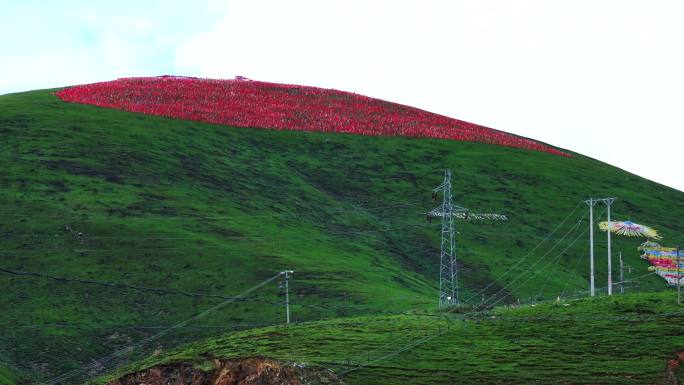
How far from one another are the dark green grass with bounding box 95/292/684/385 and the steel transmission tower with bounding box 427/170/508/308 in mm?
6478

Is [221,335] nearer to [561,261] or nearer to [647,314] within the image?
[647,314]

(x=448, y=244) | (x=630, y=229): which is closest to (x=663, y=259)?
(x=630, y=229)

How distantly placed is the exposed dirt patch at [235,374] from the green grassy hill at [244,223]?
1237 cm

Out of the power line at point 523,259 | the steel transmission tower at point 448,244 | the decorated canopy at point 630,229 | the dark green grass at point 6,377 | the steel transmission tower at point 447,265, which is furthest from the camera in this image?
the decorated canopy at point 630,229

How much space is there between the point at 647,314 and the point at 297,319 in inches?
1187

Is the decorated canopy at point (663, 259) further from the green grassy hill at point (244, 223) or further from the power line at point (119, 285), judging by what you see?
the power line at point (119, 285)

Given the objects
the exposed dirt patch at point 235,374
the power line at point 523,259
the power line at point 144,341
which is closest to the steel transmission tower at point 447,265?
the power line at point 523,259

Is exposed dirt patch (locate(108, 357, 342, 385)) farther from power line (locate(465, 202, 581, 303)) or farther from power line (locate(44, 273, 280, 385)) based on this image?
power line (locate(465, 202, 581, 303))

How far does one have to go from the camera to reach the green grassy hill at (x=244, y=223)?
98250 millimetres

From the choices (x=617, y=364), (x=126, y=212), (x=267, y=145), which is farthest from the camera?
(x=267, y=145)

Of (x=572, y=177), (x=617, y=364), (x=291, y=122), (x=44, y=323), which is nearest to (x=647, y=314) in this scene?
(x=617, y=364)

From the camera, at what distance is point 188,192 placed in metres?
130

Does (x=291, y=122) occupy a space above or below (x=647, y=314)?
above

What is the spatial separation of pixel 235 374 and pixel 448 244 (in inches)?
2312
